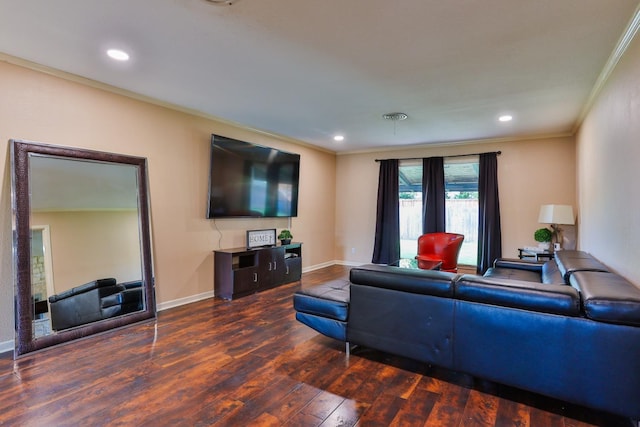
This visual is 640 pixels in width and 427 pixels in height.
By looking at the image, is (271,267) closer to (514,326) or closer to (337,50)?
(337,50)

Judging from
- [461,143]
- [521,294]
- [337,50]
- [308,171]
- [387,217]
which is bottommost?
[521,294]

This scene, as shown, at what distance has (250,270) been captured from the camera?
15.2 feet

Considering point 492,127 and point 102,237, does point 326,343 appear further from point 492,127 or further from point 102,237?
point 492,127

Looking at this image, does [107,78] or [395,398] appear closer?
[395,398]

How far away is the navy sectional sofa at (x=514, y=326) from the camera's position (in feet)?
5.73

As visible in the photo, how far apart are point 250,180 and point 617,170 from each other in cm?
416

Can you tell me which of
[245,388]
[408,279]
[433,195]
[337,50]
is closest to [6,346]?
[245,388]

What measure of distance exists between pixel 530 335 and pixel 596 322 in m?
0.33

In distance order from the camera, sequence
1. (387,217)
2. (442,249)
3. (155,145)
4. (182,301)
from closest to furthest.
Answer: (155,145)
(182,301)
(442,249)
(387,217)

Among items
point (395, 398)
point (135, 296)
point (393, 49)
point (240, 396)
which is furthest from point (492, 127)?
point (135, 296)

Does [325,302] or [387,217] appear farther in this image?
[387,217]

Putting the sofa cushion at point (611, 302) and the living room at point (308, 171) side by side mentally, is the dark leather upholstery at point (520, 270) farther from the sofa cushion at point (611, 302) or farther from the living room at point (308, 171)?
the sofa cushion at point (611, 302)

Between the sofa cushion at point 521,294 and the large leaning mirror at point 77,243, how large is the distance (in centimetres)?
325

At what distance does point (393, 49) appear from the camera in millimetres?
2561
